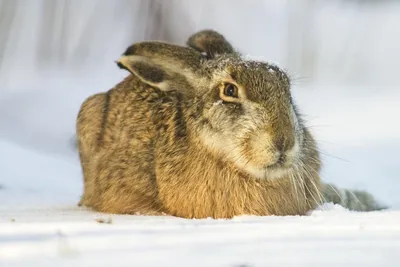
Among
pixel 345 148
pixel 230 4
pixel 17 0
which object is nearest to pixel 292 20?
pixel 230 4

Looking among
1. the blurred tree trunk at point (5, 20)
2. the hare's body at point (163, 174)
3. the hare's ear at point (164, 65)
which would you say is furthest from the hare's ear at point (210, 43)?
the blurred tree trunk at point (5, 20)

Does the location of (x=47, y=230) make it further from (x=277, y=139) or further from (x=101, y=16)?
(x=101, y=16)

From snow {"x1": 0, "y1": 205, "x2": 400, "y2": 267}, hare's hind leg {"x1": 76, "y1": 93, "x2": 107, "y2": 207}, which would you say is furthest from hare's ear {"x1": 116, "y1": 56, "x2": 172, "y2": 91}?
snow {"x1": 0, "y1": 205, "x2": 400, "y2": 267}

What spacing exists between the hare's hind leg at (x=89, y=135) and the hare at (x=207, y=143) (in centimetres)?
18

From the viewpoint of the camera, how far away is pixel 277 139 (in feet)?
9.83

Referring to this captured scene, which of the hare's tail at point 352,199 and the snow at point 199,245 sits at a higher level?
the snow at point 199,245

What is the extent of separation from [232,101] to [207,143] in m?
0.23

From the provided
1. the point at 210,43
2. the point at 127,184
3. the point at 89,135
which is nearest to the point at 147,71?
the point at 210,43

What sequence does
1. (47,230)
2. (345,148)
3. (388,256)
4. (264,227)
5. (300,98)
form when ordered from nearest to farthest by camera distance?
1. (388,256)
2. (47,230)
3. (264,227)
4. (345,148)
5. (300,98)

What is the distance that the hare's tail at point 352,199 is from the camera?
4.66 meters

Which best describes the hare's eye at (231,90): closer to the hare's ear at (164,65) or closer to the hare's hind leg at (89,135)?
the hare's ear at (164,65)

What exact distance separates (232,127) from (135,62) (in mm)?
651

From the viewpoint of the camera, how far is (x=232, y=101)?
321cm

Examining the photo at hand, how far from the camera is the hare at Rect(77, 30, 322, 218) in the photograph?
3.11 meters
